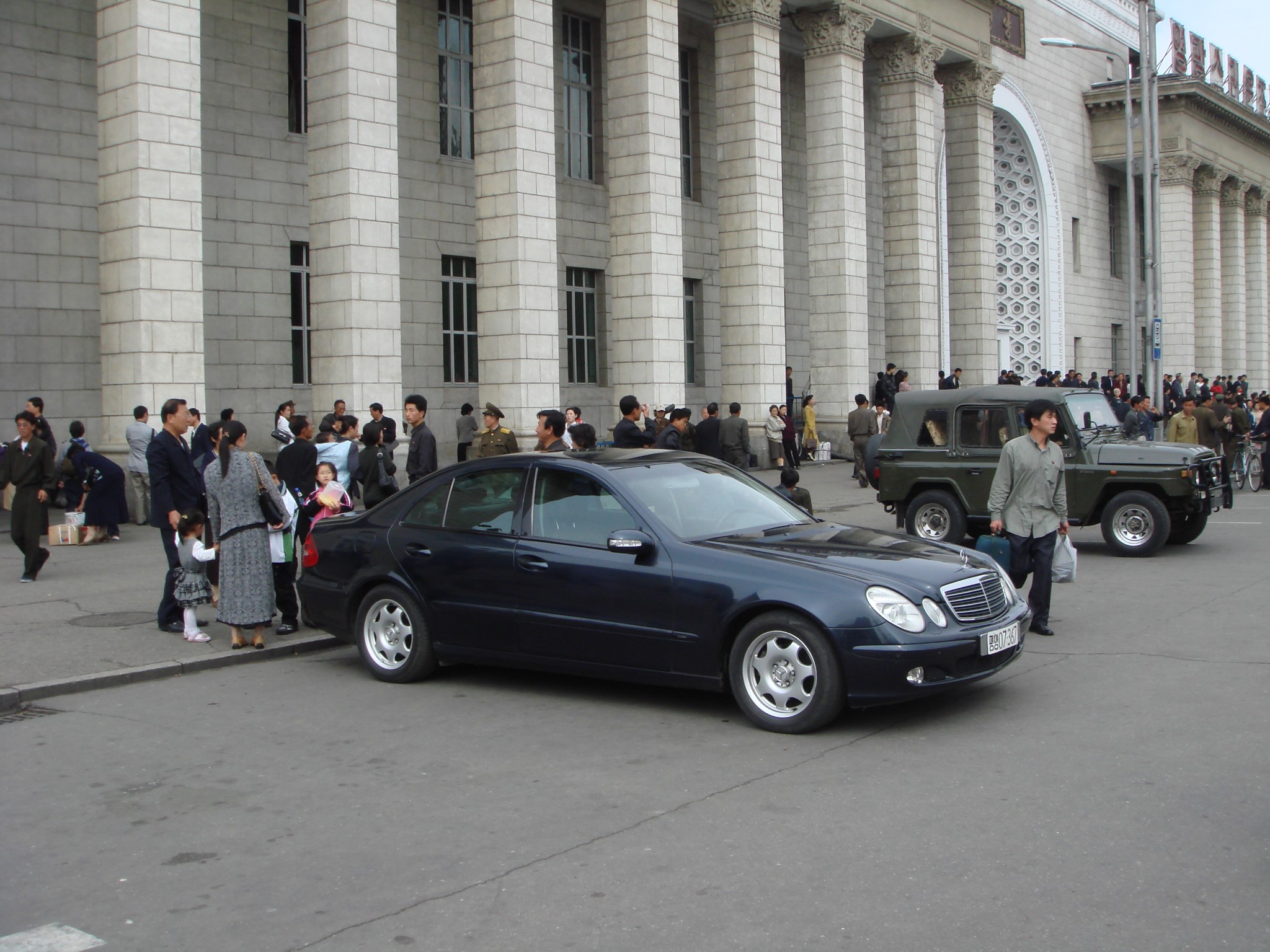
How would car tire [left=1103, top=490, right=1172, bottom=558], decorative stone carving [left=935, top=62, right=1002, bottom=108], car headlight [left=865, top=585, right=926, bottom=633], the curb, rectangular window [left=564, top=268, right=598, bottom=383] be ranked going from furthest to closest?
decorative stone carving [left=935, top=62, right=1002, bottom=108], rectangular window [left=564, top=268, right=598, bottom=383], car tire [left=1103, top=490, right=1172, bottom=558], the curb, car headlight [left=865, top=585, right=926, bottom=633]

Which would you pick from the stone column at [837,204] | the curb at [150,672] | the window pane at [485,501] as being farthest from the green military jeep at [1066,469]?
the stone column at [837,204]

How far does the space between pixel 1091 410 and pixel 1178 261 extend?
37.9 m

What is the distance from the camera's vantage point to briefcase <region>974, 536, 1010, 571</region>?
973 cm

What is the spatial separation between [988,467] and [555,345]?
9938mm

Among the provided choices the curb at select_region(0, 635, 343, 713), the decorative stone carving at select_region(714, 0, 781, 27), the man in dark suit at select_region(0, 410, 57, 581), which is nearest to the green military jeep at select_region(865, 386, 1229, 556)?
the curb at select_region(0, 635, 343, 713)

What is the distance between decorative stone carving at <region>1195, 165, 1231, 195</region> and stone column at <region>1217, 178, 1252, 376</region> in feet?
10.4

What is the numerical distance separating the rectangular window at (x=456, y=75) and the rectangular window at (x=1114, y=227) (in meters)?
33.1

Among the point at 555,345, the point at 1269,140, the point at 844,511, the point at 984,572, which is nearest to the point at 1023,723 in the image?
the point at 984,572

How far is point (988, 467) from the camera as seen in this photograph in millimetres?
15164

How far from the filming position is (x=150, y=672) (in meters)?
9.07

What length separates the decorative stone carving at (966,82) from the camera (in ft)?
121

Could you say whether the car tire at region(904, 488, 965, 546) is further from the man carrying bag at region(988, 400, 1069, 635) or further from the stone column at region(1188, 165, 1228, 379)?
the stone column at region(1188, 165, 1228, 379)

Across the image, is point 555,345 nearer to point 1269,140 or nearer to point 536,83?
point 536,83

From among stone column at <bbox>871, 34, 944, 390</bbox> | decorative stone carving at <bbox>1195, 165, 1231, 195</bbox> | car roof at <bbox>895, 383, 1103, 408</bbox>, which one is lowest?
car roof at <bbox>895, 383, 1103, 408</bbox>
